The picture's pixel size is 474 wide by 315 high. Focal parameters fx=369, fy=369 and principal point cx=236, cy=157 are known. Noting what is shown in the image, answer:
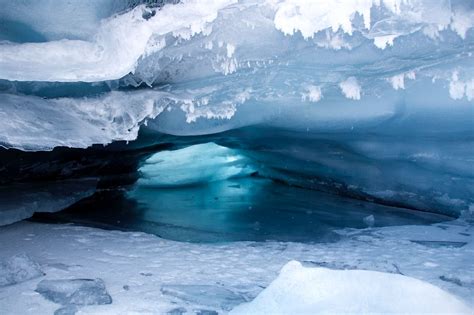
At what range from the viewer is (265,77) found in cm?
386

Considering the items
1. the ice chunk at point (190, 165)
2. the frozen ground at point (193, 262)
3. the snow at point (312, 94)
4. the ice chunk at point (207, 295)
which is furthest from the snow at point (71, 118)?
the ice chunk at point (190, 165)

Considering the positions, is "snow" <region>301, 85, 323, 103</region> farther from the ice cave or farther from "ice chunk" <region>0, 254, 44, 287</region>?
"ice chunk" <region>0, 254, 44, 287</region>

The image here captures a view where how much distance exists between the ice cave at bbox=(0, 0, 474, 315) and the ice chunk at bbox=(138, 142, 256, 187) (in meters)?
3.00

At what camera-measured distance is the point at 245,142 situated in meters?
7.51

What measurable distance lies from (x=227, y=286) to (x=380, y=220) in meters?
3.26

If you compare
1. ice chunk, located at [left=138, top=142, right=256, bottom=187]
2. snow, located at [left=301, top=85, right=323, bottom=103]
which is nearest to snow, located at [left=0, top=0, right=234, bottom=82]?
snow, located at [left=301, top=85, right=323, bottom=103]

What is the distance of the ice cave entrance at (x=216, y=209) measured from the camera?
179 inches

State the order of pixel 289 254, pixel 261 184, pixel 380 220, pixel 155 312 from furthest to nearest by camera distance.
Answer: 1. pixel 261 184
2. pixel 380 220
3. pixel 289 254
4. pixel 155 312

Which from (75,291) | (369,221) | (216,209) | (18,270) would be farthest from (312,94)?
(18,270)

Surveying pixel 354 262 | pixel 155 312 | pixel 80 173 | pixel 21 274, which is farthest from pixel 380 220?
pixel 80 173

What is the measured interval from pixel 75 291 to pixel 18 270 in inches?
24.2

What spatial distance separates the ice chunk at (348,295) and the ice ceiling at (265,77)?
64.4 inches

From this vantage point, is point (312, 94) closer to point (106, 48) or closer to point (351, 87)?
point (351, 87)

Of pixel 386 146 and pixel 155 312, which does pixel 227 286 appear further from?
pixel 386 146
